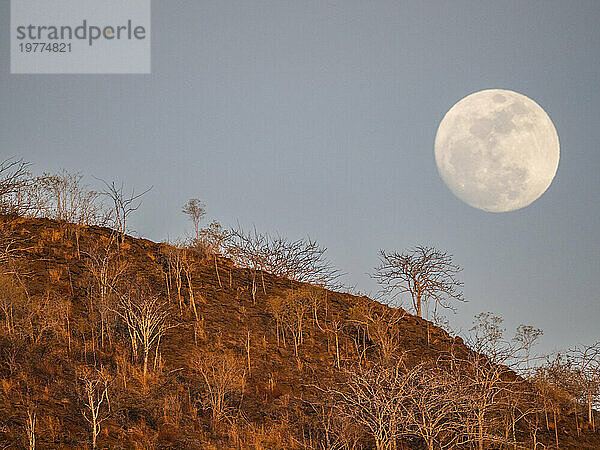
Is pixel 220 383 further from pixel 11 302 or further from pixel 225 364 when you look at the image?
pixel 11 302

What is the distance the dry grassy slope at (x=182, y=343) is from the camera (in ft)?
55.3

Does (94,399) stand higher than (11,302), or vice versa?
(11,302)

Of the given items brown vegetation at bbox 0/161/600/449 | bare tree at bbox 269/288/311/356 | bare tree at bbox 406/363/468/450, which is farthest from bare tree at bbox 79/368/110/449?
bare tree at bbox 269/288/311/356

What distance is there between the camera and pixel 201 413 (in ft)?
60.0

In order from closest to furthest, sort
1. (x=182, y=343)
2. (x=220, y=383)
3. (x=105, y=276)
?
(x=220, y=383)
(x=182, y=343)
(x=105, y=276)

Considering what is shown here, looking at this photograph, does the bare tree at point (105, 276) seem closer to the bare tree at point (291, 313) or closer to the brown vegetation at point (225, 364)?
the brown vegetation at point (225, 364)

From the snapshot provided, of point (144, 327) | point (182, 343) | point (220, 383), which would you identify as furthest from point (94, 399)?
point (182, 343)

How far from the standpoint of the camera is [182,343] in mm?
22000

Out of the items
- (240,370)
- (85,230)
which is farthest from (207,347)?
(85,230)

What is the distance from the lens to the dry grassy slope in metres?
16.9

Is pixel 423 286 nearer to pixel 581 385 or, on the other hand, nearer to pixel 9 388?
pixel 581 385

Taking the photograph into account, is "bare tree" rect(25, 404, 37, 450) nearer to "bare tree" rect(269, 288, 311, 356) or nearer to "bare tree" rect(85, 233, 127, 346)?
"bare tree" rect(85, 233, 127, 346)

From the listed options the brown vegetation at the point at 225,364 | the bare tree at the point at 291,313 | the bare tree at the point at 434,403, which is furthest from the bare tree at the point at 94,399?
the bare tree at the point at 291,313

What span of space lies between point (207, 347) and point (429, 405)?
8.29 metres
